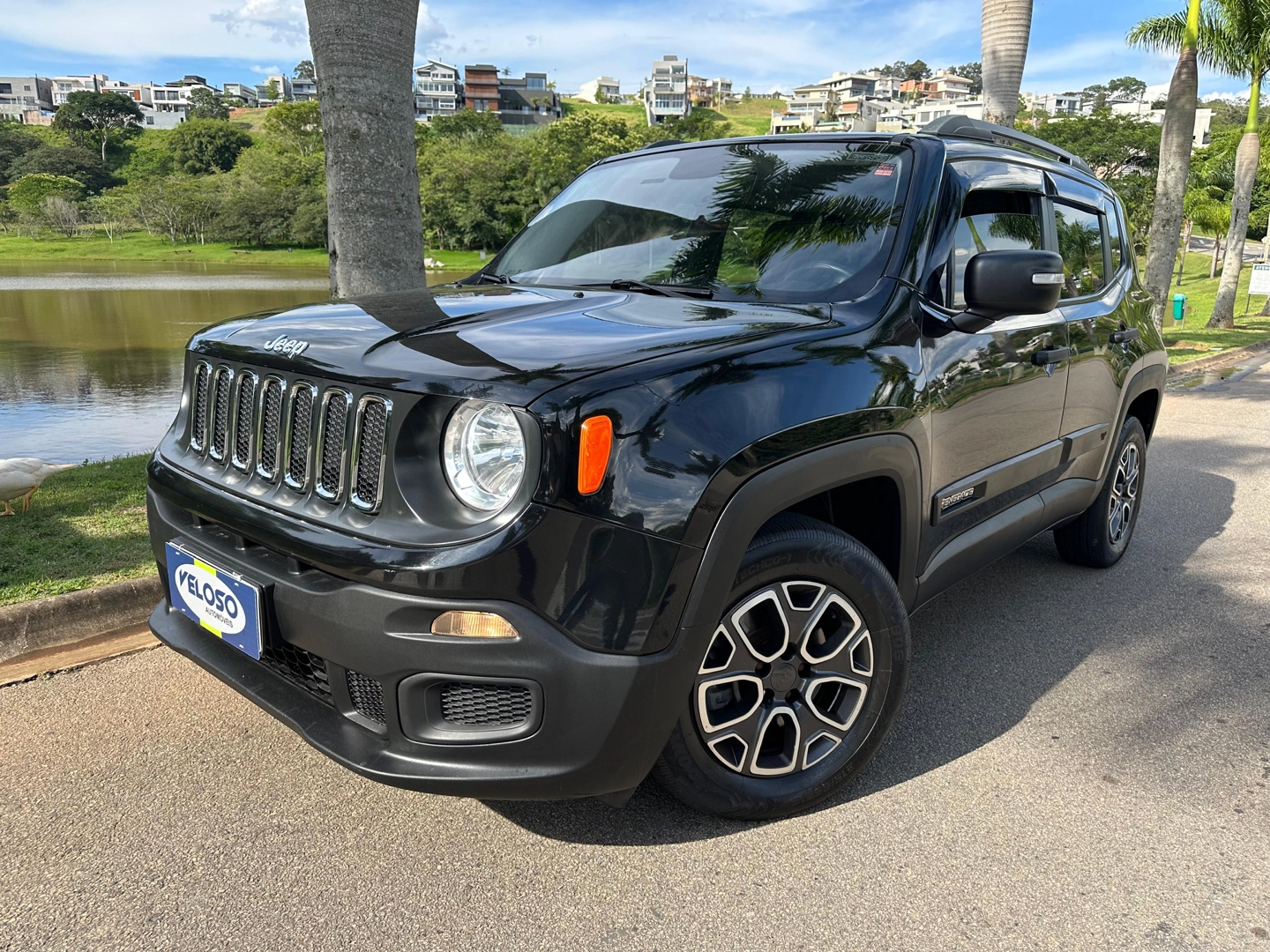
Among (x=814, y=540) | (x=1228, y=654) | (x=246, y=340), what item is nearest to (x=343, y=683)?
(x=246, y=340)

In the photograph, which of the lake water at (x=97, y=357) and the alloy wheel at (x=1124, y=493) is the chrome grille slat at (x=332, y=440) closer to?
the lake water at (x=97, y=357)

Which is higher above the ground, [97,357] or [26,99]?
[26,99]

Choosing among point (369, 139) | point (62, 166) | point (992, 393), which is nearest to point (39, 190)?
point (62, 166)

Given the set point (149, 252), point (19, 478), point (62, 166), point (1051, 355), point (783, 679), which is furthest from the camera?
point (62, 166)

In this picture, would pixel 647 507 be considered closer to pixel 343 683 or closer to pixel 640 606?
pixel 640 606

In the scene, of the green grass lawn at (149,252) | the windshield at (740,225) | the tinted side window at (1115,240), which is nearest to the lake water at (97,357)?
the windshield at (740,225)

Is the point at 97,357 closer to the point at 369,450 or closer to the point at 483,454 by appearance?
the point at 369,450

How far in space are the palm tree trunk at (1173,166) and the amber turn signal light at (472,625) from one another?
15.9 m

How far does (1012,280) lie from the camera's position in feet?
8.79

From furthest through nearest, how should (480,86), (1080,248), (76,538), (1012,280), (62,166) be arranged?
(480,86)
(62,166)
(76,538)
(1080,248)
(1012,280)

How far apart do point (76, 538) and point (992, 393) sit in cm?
392

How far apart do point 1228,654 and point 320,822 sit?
131 inches

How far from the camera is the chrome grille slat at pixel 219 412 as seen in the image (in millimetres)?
2533

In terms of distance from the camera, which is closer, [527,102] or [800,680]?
[800,680]
